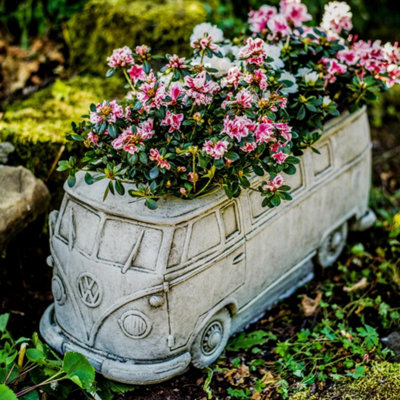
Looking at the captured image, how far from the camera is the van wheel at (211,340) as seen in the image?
12.1 ft

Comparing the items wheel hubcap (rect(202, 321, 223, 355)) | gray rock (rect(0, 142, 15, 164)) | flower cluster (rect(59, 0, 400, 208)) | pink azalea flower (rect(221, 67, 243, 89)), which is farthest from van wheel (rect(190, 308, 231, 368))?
gray rock (rect(0, 142, 15, 164))

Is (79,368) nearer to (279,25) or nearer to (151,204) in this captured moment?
(151,204)

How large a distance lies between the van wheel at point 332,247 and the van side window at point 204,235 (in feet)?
4.84

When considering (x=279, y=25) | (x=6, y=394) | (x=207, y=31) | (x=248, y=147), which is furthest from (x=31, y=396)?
(x=279, y=25)

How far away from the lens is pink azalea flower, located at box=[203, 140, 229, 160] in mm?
3119

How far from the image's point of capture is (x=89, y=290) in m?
3.48

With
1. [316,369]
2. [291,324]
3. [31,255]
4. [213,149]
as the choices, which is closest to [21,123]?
[31,255]

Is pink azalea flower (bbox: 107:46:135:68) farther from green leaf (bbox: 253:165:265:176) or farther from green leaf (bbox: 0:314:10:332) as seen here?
green leaf (bbox: 0:314:10:332)

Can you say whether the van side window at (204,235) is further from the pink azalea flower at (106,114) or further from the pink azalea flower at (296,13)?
the pink azalea flower at (296,13)

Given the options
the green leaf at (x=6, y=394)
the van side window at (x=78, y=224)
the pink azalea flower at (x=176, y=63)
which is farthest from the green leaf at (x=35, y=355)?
the pink azalea flower at (x=176, y=63)

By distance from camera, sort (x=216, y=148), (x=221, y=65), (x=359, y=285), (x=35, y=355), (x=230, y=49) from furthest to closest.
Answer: (x=359, y=285), (x=230, y=49), (x=221, y=65), (x=35, y=355), (x=216, y=148)

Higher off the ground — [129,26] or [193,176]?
[129,26]

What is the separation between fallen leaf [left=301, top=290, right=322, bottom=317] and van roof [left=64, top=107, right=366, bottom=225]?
1429 millimetres

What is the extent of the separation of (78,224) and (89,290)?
0.43 metres
